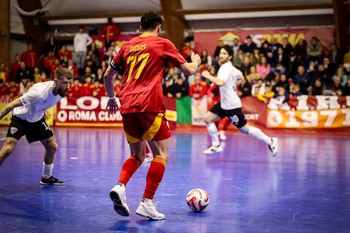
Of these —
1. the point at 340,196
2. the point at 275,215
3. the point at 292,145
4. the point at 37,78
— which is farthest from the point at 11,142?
the point at 37,78

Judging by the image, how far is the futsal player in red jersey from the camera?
4836 mm

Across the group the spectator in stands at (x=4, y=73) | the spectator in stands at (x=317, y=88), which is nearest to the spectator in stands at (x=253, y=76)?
the spectator in stands at (x=317, y=88)

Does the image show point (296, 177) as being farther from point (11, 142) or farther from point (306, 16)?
point (306, 16)

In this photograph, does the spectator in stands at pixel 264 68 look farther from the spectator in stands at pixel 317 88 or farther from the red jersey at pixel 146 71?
the red jersey at pixel 146 71

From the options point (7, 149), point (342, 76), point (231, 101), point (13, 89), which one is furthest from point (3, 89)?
point (7, 149)

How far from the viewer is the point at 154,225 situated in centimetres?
464

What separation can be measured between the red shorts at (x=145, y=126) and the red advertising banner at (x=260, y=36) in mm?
16481

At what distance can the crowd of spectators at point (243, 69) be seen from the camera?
17188mm

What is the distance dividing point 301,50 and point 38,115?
14297 millimetres

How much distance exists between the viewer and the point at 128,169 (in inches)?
197

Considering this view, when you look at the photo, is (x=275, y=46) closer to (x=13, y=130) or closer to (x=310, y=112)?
(x=310, y=112)

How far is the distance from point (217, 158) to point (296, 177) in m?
2.40

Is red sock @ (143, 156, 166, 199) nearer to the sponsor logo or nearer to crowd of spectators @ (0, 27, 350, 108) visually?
the sponsor logo

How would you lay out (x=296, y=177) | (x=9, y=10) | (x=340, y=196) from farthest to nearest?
(x=9, y=10) → (x=296, y=177) → (x=340, y=196)
